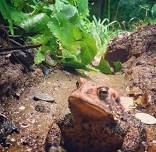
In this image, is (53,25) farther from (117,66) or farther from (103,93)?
(117,66)

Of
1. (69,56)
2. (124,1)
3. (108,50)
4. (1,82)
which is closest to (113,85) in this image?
(69,56)

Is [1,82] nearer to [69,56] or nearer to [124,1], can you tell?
[69,56]

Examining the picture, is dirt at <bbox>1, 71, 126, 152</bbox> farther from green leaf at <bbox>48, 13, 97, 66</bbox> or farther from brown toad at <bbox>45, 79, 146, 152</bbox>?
green leaf at <bbox>48, 13, 97, 66</bbox>

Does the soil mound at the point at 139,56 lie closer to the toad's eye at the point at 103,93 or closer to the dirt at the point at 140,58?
the dirt at the point at 140,58

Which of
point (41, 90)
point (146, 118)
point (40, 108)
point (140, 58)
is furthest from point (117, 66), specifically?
point (40, 108)

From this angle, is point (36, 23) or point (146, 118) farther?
point (146, 118)

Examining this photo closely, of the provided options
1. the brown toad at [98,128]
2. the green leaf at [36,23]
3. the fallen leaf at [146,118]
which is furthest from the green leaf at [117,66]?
the brown toad at [98,128]
